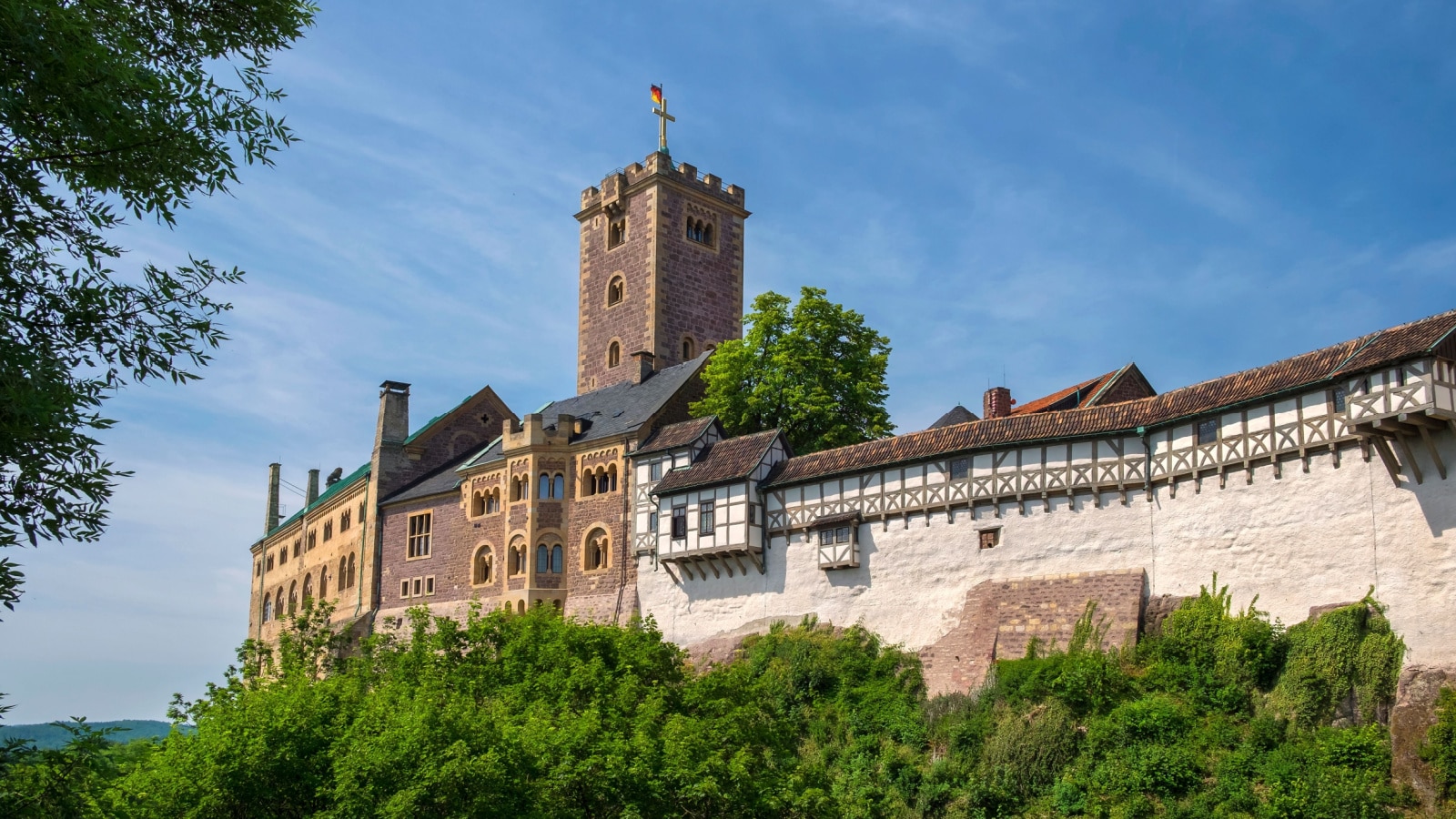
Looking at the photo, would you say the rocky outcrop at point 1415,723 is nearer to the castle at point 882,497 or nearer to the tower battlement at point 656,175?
the castle at point 882,497

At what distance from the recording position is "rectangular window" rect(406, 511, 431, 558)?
5153 centimetres

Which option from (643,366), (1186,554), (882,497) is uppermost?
(643,366)

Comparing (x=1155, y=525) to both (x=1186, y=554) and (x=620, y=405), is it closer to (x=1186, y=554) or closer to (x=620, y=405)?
(x=1186, y=554)

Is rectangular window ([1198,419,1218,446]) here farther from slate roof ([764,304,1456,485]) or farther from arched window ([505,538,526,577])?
Answer: arched window ([505,538,526,577])

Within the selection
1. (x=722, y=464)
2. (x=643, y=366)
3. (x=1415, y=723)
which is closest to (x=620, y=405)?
(x=643, y=366)

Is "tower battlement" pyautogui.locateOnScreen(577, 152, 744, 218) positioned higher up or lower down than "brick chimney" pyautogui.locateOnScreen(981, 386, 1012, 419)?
higher up

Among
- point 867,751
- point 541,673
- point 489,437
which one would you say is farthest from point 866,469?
point 489,437

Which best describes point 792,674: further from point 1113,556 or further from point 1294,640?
point 1294,640

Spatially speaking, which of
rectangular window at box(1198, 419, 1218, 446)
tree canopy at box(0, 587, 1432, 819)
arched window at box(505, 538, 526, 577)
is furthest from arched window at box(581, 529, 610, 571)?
rectangular window at box(1198, 419, 1218, 446)

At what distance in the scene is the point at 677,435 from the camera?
43.0 m

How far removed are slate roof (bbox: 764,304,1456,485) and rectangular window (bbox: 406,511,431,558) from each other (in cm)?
1792

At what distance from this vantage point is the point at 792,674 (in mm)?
34312

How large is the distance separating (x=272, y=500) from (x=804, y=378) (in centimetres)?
4246

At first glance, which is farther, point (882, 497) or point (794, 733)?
point (882, 497)
